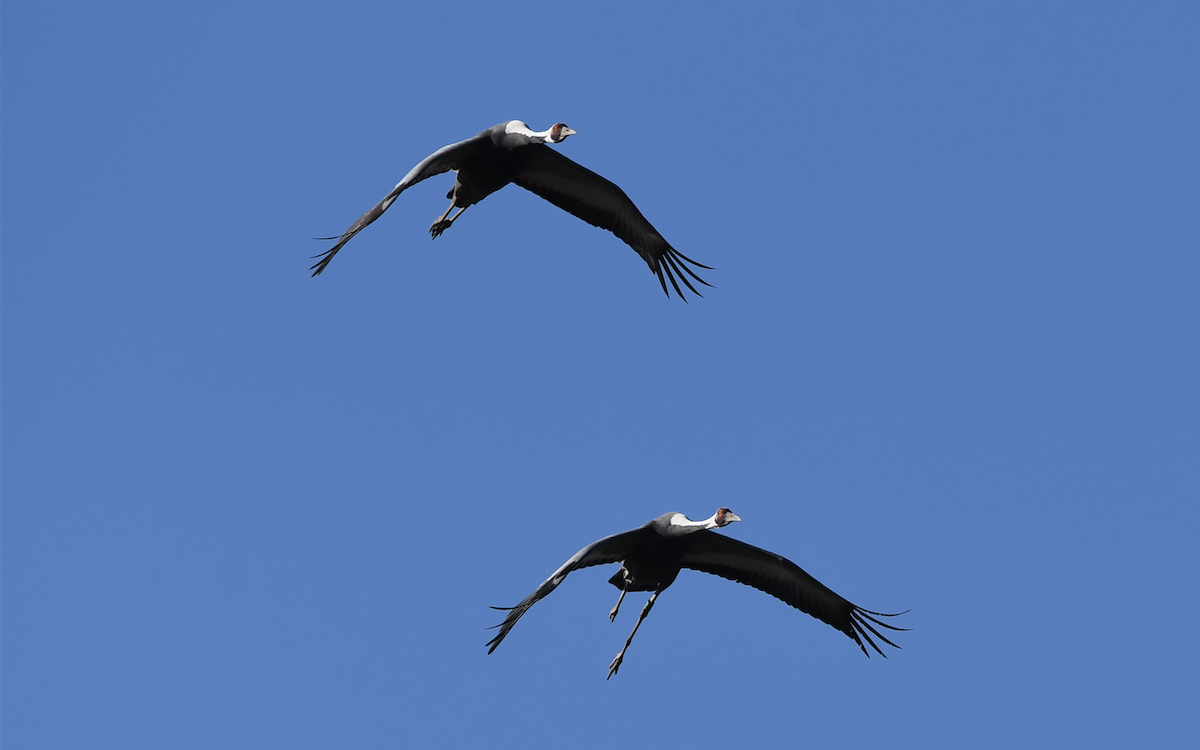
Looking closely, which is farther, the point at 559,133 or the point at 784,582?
the point at 784,582

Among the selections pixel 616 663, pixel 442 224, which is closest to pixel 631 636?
pixel 616 663

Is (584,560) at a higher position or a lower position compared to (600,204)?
lower

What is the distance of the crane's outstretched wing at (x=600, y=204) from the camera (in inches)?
850

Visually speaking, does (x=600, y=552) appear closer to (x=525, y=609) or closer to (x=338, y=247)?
(x=525, y=609)

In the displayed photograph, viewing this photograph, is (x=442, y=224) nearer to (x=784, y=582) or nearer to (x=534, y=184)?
(x=534, y=184)

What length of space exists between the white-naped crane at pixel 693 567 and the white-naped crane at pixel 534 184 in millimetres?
4089

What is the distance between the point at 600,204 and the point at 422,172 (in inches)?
155

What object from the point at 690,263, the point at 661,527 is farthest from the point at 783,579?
the point at 690,263

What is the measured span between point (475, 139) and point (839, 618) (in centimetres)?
872

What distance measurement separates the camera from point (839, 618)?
2155 cm

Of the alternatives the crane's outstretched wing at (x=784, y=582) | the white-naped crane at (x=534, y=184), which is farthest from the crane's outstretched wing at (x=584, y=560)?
the white-naped crane at (x=534, y=184)

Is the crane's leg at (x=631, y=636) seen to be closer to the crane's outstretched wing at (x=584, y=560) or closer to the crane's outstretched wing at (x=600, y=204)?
the crane's outstretched wing at (x=584, y=560)

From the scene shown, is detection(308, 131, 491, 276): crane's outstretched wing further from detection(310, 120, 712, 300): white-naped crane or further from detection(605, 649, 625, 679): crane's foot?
detection(605, 649, 625, 679): crane's foot

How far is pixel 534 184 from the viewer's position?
72.0 ft
